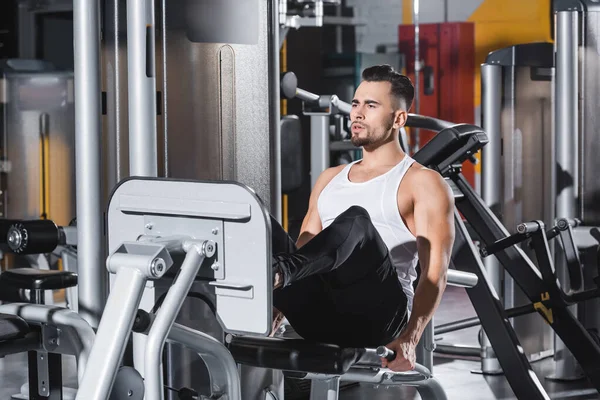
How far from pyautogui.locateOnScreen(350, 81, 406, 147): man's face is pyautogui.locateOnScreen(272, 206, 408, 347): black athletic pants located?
45 cm

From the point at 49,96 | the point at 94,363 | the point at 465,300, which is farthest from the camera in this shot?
the point at 465,300

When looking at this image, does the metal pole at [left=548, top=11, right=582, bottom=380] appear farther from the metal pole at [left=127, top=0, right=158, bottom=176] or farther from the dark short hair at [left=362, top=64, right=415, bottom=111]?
the metal pole at [left=127, top=0, right=158, bottom=176]

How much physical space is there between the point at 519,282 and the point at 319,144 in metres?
1.27

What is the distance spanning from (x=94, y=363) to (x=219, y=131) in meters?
1.21

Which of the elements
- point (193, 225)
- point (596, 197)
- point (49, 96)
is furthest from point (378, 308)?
point (49, 96)

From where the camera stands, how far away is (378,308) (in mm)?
2154

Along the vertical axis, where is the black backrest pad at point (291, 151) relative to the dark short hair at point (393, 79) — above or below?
below

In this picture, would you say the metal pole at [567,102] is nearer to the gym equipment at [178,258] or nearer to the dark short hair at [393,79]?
the dark short hair at [393,79]

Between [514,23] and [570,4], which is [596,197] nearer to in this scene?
[570,4]

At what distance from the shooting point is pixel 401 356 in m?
2.21

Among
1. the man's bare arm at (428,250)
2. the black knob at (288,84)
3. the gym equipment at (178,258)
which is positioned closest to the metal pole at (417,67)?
the black knob at (288,84)

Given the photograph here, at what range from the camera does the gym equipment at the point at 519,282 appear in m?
3.43

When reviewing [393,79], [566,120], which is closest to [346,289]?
[393,79]

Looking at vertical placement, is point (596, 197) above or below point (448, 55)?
below
